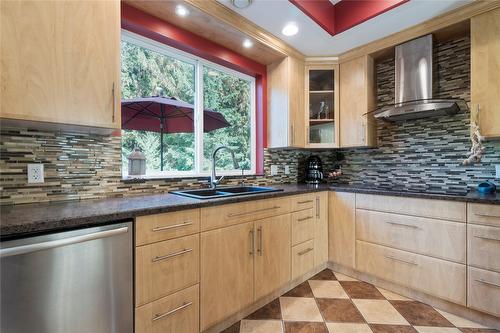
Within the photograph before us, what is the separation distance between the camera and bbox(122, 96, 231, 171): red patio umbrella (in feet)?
5.79

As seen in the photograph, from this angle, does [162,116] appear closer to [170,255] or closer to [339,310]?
[170,255]

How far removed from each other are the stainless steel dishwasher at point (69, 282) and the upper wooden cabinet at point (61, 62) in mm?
594

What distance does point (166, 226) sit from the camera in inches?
49.4

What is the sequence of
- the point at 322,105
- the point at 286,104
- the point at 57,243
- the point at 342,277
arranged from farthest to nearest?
the point at 322,105, the point at 286,104, the point at 342,277, the point at 57,243

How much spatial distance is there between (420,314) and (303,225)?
1060 mm

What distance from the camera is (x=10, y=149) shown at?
A: 1.25 m

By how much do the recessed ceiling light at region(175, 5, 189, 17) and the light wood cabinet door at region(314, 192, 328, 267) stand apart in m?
1.94

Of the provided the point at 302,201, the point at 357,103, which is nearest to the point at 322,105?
the point at 357,103

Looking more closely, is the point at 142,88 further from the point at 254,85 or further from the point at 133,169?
the point at 254,85

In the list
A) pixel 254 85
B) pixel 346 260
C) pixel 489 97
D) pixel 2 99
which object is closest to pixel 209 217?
pixel 2 99

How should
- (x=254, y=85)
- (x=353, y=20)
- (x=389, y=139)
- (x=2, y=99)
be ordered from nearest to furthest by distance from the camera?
(x=2, y=99)
(x=353, y=20)
(x=389, y=139)
(x=254, y=85)

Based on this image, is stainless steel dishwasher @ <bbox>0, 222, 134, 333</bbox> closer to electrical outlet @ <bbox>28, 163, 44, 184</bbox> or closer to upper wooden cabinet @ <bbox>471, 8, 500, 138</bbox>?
electrical outlet @ <bbox>28, 163, 44, 184</bbox>

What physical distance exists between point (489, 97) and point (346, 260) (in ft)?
5.94

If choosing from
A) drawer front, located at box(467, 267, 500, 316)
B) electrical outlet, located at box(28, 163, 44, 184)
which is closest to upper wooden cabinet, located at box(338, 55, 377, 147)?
drawer front, located at box(467, 267, 500, 316)
